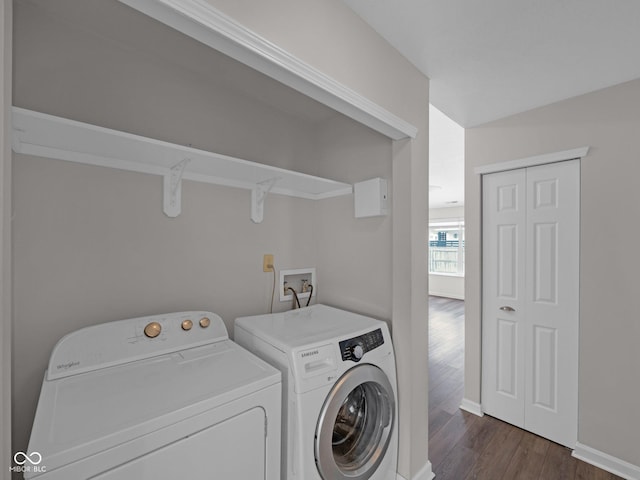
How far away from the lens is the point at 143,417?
33.2 inches

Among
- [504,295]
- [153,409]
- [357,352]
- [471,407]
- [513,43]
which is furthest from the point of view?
[471,407]

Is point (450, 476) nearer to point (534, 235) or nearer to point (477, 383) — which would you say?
point (477, 383)

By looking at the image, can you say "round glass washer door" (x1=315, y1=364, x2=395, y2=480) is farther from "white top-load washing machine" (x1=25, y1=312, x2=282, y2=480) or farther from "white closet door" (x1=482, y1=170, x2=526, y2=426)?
"white closet door" (x1=482, y1=170, x2=526, y2=426)

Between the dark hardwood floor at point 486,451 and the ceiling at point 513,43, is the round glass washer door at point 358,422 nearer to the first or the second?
the dark hardwood floor at point 486,451

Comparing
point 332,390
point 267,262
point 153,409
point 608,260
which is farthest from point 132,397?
point 608,260

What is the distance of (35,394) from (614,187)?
3293 mm

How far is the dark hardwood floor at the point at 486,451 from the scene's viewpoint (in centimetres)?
181

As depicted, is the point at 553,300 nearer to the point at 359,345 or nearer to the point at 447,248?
the point at 359,345

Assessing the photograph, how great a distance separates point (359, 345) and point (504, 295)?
160 cm

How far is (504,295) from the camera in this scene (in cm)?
234

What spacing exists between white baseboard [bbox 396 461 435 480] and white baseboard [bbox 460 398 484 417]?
34.7 inches

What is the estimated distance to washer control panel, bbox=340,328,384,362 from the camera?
136 centimetres

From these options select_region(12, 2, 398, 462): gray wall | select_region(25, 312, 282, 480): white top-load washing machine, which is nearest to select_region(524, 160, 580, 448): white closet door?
select_region(12, 2, 398, 462): gray wall

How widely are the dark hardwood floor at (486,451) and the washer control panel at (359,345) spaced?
1060mm
